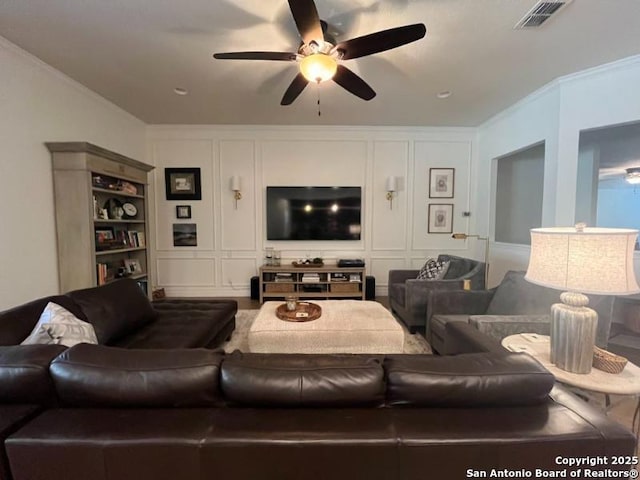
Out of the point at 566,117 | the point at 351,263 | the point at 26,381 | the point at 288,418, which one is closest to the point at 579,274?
the point at 288,418

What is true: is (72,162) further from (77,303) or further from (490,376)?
(490,376)

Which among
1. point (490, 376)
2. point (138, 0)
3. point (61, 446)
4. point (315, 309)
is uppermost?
point (138, 0)

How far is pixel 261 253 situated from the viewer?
15.6 feet

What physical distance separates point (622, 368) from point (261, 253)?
13.6ft

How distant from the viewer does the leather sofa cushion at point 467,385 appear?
955 mm

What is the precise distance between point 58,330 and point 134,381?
1.02 m

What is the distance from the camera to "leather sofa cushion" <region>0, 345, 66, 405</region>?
97 cm

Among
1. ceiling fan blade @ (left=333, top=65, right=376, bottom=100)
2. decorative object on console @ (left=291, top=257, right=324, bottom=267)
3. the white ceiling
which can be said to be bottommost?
decorative object on console @ (left=291, top=257, right=324, bottom=267)

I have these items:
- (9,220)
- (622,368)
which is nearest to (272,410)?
(622,368)

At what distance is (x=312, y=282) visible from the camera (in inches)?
171

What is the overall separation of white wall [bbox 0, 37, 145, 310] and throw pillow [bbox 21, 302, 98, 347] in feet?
4.71

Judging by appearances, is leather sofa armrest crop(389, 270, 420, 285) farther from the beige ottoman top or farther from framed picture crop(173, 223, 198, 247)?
framed picture crop(173, 223, 198, 247)

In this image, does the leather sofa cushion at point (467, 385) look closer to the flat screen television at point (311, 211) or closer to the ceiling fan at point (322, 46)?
the ceiling fan at point (322, 46)

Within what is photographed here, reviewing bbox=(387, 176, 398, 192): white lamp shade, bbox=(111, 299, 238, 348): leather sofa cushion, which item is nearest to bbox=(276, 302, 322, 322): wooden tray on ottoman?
bbox=(111, 299, 238, 348): leather sofa cushion
